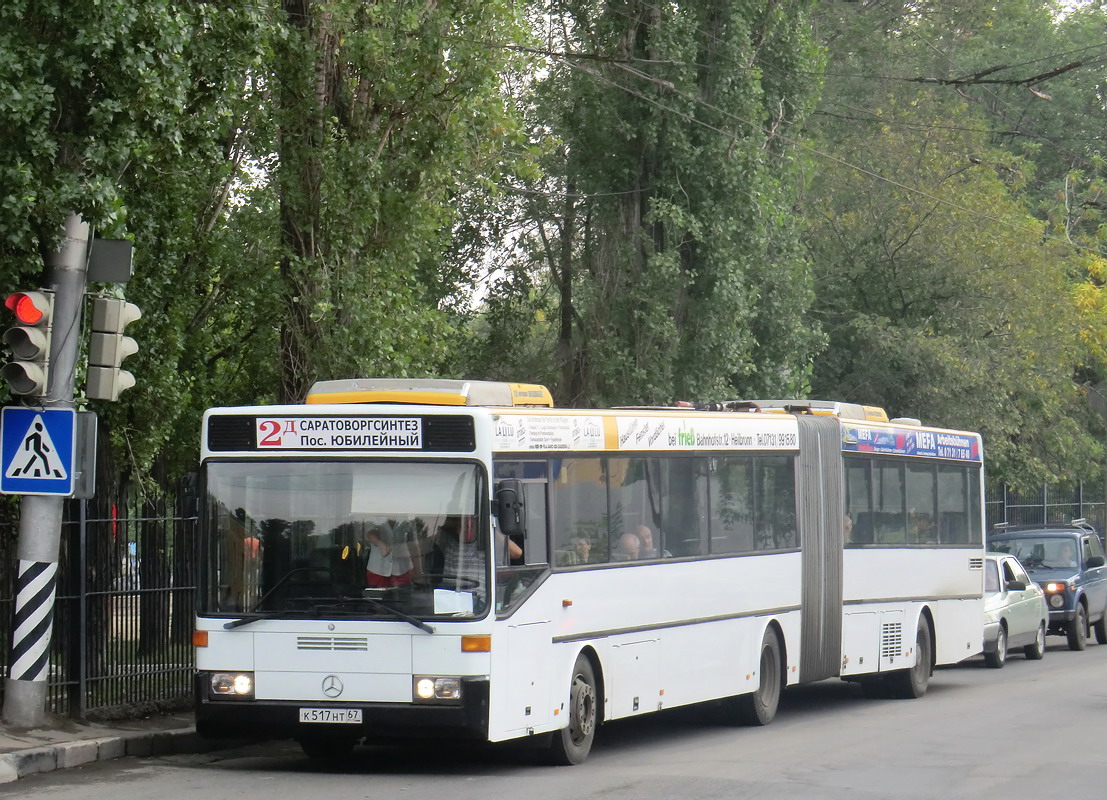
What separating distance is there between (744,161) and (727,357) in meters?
3.08

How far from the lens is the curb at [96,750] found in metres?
11.2

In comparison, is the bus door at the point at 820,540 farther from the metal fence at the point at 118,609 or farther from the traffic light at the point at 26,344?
the traffic light at the point at 26,344

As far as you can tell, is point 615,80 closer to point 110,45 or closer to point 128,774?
point 110,45

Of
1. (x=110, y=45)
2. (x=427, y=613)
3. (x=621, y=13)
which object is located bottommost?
(x=427, y=613)

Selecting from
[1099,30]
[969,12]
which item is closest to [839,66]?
[969,12]

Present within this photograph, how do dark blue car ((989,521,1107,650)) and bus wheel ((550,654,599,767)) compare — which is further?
dark blue car ((989,521,1107,650))

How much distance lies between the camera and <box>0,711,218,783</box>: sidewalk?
37.1 feet

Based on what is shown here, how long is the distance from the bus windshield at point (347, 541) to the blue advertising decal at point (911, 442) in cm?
754

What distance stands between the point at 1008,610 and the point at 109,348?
1448 cm

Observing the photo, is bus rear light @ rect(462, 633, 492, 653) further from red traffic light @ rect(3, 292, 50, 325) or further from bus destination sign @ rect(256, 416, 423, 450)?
red traffic light @ rect(3, 292, 50, 325)

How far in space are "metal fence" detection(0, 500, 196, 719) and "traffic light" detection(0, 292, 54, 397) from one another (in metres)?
1.51

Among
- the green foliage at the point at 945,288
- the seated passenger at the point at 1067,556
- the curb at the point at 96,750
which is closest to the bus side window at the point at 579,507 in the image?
the curb at the point at 96,750

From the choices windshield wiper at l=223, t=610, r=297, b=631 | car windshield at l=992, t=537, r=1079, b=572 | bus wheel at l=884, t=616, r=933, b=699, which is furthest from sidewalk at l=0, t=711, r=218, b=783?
car windshield at l=992, t=537, r=1079, b=572

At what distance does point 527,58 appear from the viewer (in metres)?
20.5
